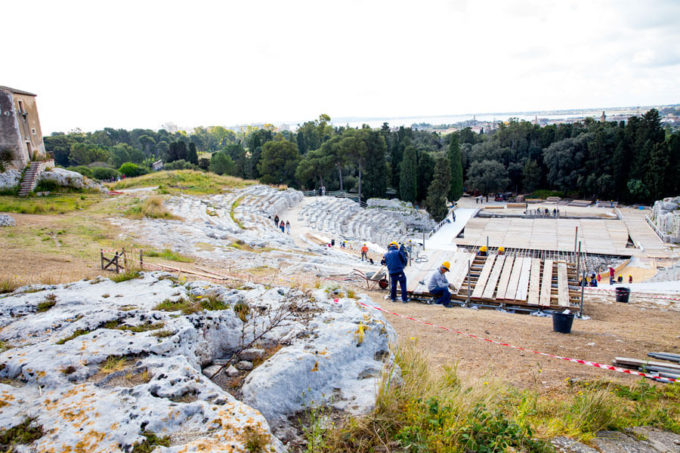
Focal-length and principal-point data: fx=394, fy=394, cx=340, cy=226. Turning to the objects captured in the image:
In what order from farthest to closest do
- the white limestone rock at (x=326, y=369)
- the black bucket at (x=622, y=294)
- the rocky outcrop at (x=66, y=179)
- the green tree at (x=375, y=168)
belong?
the green tree at (x=375, y=168)
the rocky outcrop at (x=66, y=179)
the black bucket at (x=622, y=294)
the white limestone rock at (x=326, y=369)


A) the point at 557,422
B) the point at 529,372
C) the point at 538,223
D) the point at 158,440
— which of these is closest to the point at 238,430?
the point at 158,440

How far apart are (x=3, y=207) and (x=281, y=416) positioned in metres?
19.3

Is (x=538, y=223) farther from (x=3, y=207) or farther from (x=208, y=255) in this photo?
(x=3, y=207)

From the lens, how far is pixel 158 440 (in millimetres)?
2480

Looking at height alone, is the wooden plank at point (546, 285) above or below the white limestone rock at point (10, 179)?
below

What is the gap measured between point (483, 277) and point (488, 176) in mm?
44261

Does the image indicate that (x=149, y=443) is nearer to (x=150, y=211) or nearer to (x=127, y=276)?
(x=127, y=276)

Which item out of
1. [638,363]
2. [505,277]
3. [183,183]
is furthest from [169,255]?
[183,183]

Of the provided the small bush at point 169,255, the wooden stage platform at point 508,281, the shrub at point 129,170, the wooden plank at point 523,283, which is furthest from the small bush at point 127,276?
the shrub at point 129,170

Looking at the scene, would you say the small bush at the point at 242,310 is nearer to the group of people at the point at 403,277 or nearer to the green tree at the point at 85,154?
the group of people at the point at 403,277

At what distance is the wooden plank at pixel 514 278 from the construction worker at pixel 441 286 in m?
1.42

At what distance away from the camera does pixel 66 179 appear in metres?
22.7

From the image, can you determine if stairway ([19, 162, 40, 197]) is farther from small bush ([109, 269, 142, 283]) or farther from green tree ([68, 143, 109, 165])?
green tree ([68, 143, 109, 165])

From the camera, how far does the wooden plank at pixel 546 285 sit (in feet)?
30.4
